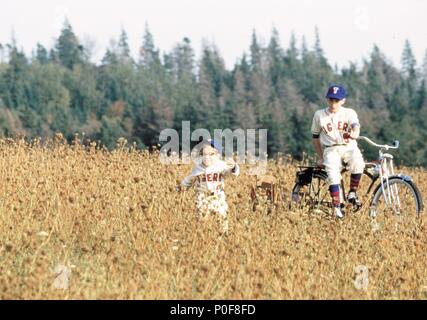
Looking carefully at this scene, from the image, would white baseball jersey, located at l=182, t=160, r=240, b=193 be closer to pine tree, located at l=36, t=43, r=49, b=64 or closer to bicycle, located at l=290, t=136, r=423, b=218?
bicycle, located at l=290, t=136, r=423, b=218

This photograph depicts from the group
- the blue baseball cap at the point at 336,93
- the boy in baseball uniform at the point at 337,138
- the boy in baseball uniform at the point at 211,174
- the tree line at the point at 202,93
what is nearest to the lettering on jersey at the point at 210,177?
the boy in baseball uniform at the point at 211,174

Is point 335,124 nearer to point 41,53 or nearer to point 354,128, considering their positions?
point 354,128

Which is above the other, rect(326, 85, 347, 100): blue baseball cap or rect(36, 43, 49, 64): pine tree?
rect(36, 43, 49, 64): pine tree

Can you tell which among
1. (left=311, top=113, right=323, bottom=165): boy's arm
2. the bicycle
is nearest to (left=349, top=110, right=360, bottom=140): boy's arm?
the bicycle

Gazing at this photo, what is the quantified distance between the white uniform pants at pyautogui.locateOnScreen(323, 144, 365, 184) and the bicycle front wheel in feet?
1.21

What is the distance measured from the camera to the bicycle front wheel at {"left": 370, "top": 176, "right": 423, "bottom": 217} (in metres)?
8.77

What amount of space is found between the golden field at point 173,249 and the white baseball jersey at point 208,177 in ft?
0.63

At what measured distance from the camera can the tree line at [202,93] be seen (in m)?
96.2

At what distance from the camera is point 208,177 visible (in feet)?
24.3

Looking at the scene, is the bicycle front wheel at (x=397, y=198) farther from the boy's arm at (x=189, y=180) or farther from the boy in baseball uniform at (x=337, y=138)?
the boy's arm at (x=189, y=180)

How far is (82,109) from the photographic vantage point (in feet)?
481

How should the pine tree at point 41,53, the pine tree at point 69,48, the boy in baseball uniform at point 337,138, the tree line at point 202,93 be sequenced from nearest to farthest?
the boy in baseball uniform at point 337,138 → the tree line at point 202,93 → the pine tree at point 69,48 → the pine tree at point 41,53
